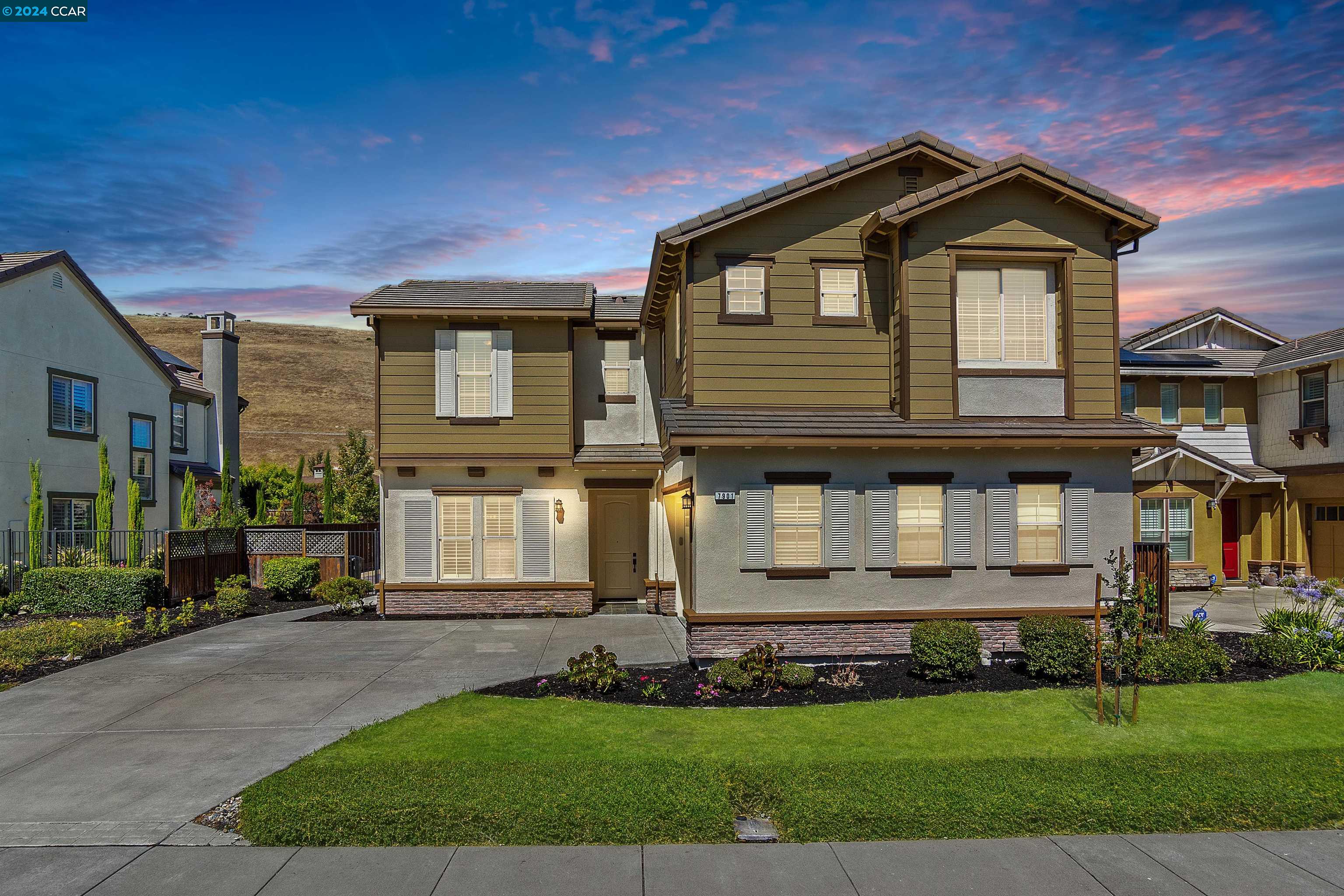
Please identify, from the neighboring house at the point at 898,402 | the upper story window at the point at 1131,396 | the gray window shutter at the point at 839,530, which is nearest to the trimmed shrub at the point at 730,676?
the neighboring house at the point at 898,402

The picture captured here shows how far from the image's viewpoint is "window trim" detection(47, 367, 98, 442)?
23.3 m

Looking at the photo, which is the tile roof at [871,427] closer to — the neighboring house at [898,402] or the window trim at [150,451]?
the neighboring house at [898,402]

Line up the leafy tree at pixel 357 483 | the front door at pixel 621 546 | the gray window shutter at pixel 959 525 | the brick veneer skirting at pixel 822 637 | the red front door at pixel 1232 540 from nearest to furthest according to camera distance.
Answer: the brick veneer skirting at pixel 822 637 → the gray window shutter at pixel 959 525 → the front door at pixel 621 546 → the red front door at pixel 1232 540 → the leafy tree at pixel 357 483

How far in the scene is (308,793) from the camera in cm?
717

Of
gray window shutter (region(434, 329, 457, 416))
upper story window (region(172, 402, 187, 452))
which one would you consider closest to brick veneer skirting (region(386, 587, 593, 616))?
gray window shutter (region(434, 329, 457, 416))

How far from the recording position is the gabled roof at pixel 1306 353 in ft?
71.2

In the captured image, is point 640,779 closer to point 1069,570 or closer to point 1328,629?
point 1069,570

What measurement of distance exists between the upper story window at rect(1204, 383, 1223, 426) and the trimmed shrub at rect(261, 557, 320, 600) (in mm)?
25838

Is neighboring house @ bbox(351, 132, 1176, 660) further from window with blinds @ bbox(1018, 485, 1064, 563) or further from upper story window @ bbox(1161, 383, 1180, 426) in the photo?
upper story window @ bbox(1161, 383, 1180, 426)

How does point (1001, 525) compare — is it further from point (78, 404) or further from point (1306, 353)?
point (78, 404)

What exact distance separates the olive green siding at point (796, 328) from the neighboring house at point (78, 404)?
1853cm

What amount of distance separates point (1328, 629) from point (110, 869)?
16.3 meters

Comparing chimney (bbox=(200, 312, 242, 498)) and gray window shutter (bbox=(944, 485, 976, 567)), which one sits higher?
chimney (bbox=(200, 312, 242, 498))

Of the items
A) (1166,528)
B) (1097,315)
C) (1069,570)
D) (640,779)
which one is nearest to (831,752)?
(640,779)
